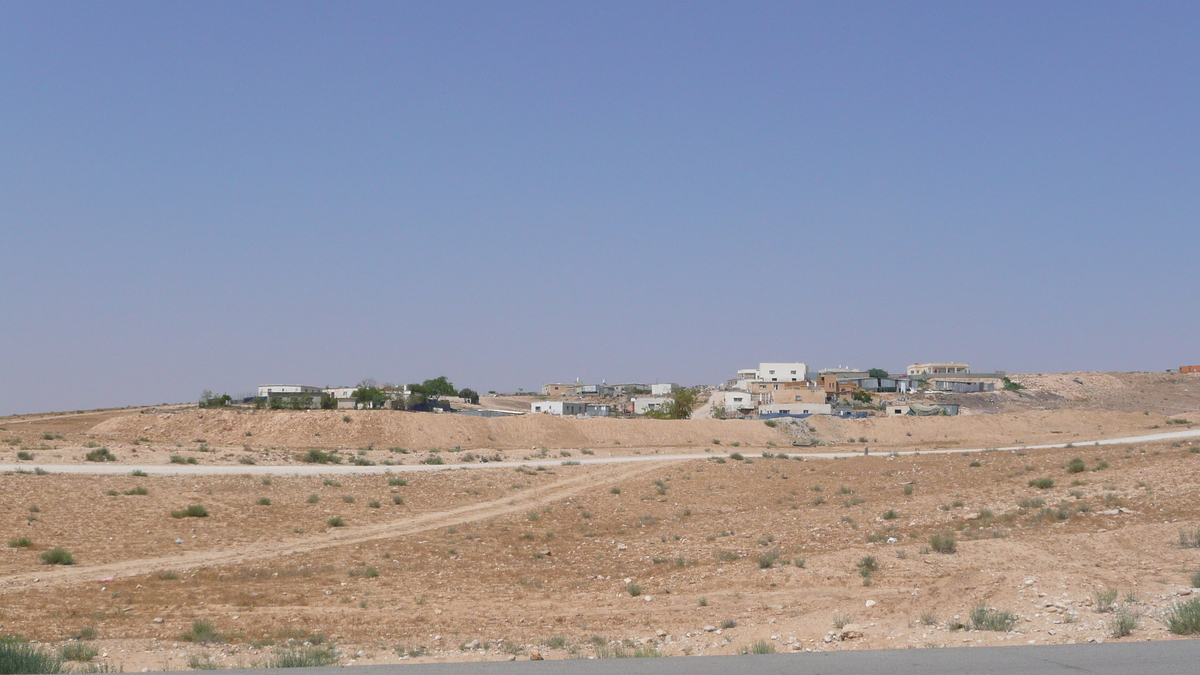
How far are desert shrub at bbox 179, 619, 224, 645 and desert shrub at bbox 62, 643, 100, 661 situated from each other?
4.73 ft

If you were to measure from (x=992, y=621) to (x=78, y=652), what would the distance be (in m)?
12.6

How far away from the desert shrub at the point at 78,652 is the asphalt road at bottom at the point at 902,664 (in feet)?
16.0

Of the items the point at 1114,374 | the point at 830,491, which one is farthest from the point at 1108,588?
the point at 1114,374

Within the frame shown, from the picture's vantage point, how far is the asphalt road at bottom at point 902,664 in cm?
845

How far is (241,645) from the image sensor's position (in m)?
13.4

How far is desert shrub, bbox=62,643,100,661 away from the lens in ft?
39.3

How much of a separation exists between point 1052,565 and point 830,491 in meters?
17.6

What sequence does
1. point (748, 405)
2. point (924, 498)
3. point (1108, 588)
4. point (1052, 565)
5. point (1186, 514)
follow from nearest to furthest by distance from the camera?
point (1108, 588) < point (1052, 565) < point (1186, 514) < point (924, 498) < point (748, 405)

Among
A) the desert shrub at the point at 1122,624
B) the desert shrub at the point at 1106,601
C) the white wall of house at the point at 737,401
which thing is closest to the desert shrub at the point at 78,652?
the desert shrub at the point at 1122,624

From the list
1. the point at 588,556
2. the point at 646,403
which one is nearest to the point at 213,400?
the point at 646,403

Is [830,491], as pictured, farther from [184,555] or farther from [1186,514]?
[184,555]

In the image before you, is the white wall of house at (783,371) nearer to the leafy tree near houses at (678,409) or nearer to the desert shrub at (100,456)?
the leafy tree near houses at (678,409)

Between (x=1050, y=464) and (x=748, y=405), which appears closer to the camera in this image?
(x=1050, y=464)

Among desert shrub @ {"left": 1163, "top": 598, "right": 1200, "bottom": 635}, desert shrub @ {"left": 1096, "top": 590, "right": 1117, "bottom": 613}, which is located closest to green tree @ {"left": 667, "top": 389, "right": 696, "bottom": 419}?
desert shrub @ {"left": 1096, "top": 590, "right": 1117, "bottom": 613}
